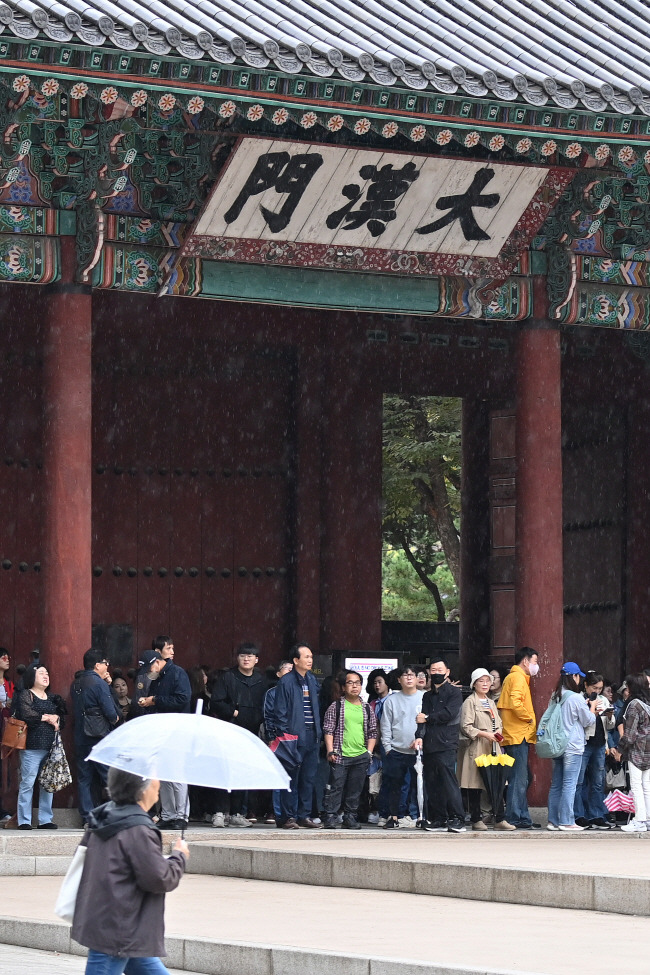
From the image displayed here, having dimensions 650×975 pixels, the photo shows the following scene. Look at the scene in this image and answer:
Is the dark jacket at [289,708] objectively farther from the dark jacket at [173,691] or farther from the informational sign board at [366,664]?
the informational sign board at [366,664]

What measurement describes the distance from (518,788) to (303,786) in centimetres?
175

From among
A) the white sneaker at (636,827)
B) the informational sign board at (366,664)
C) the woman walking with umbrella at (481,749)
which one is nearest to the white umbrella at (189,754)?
the woman walking with umbrella at (481,749)

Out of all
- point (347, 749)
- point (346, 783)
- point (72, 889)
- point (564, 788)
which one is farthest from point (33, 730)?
point (72, 889)

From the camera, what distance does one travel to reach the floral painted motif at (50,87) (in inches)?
509

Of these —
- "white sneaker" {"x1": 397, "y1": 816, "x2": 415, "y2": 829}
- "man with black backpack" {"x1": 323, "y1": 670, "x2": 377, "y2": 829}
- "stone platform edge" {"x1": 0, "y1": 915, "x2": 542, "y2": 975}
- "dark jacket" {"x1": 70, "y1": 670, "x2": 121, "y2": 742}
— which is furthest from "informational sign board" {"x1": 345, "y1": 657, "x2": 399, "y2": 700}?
"stone platform edge" {"x1": 0, "y1": 915, "x2": 542, "y2": 975}

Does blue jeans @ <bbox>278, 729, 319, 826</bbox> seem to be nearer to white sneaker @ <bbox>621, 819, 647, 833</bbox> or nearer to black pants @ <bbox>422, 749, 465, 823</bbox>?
black pants @ <bbox>422, 749, 465, 823</bbox>

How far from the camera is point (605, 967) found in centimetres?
852

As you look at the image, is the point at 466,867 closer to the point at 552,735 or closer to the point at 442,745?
the point at 442,745

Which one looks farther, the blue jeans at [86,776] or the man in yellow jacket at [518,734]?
the man in yellow jacket at [518,734]

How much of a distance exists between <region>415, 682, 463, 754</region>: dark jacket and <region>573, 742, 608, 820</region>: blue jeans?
5.02 ft

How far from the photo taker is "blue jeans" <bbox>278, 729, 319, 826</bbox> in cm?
1478

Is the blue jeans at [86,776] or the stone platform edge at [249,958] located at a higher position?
the blue jeans at [86,776]

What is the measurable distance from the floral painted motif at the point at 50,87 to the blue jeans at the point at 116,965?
7799 mm

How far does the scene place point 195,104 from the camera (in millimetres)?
13266
